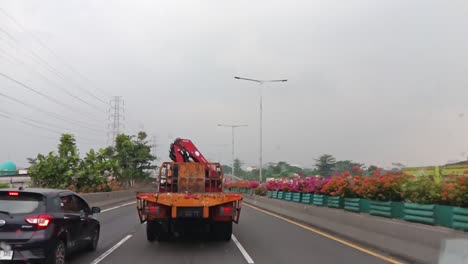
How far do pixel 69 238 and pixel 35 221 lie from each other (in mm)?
1291

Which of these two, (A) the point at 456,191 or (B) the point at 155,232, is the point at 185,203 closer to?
(B) the point at 155,232

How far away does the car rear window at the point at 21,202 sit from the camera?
29.4 ft

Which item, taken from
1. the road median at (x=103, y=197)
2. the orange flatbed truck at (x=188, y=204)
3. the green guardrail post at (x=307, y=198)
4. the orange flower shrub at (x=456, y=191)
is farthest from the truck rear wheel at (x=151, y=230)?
the road median at (x=103, y=197)

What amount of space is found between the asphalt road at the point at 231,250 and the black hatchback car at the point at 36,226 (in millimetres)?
1210

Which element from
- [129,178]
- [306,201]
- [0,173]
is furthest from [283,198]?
[0,173]

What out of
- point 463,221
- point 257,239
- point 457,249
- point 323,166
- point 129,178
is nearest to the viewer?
point 457,249

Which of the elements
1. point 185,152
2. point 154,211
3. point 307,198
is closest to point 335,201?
point 307,198

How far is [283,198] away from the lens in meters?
31.6

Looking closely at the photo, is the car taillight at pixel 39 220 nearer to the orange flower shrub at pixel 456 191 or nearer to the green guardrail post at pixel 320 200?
the orange flower shrub at pixel 456 191

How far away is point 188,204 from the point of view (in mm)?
13242

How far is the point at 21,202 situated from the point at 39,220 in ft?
2.06

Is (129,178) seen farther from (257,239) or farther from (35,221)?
(35,221)

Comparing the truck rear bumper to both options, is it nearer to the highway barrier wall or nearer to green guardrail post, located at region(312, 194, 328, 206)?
the highway barrier wall

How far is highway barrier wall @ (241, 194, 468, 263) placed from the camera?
10203mm
